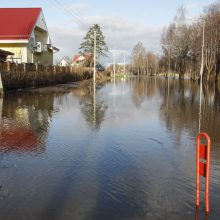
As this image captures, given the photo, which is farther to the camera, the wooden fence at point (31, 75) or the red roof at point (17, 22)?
the red roof at point (17, 22)

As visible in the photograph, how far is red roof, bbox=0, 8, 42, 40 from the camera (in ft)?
140

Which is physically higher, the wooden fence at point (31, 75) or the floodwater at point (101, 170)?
the wooden fence at point (31, 75)

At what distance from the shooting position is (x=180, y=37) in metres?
80.9

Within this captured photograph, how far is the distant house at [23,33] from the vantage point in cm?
4269

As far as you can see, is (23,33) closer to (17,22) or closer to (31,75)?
(17,22)

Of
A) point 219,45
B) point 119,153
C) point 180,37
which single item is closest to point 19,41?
point 219,45

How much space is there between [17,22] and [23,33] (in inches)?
128

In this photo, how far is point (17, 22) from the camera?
4544cm

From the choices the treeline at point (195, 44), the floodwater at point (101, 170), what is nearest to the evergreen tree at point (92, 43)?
the treeline at point (195, 44)

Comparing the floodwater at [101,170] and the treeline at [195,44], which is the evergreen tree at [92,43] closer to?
the treeline at [195,44]

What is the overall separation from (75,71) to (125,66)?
104 metres

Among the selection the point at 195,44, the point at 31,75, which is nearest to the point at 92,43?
the point at 195,44

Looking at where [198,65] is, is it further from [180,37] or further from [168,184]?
[168,184]

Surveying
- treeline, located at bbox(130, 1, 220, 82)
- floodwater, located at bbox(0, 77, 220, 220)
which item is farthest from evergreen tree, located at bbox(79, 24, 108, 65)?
floodwater, located at bbox(0, 77, 220, 220)
